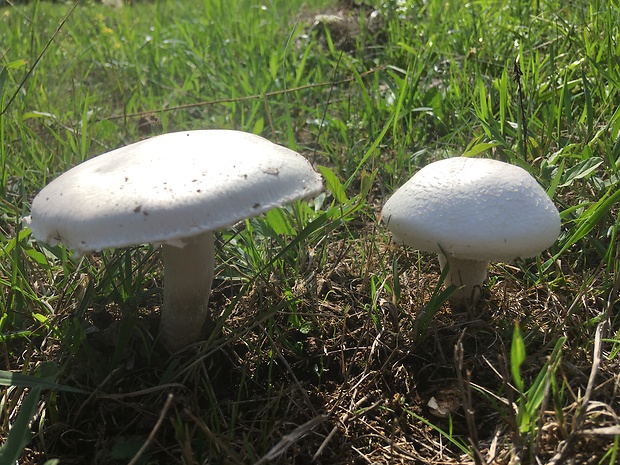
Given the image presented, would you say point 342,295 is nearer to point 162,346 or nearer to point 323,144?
point 162,346

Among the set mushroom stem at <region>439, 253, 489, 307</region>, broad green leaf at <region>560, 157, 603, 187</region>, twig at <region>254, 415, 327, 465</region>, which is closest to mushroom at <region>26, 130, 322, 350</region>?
twig at <region>254, 415, 327, 465</region>

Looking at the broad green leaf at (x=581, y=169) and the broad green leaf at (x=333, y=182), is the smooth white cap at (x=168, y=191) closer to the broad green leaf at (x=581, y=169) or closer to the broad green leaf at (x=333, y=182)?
the broad green leaf at (x=333, y=182)

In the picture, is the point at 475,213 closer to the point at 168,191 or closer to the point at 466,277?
the point at 466,277

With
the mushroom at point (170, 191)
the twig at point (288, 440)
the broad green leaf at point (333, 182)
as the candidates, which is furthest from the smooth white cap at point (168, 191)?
the twig at point (288, 440)

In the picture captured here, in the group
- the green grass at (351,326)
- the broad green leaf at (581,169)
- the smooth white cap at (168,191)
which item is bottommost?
the green grass at (351,326)

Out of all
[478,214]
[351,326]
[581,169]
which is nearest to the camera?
[478,214]

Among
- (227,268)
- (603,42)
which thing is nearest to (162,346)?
(227,268)

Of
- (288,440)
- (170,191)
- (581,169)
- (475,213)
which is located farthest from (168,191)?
(581,169)

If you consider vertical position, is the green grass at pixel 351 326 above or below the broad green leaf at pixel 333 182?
below
